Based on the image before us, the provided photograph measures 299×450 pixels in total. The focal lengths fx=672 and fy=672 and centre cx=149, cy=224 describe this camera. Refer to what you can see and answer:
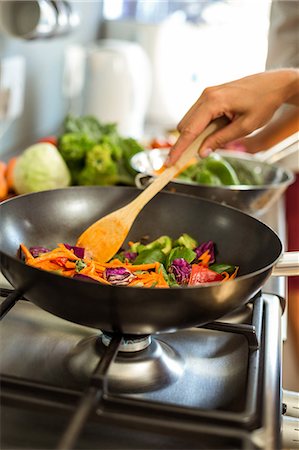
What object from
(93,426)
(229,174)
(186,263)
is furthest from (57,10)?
(93,426)

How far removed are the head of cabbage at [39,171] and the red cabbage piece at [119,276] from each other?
539mm

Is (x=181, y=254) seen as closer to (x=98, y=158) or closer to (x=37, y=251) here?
(x=37, y=251)

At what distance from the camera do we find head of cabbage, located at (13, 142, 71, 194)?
1327 mm

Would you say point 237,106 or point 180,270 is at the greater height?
point 237,106

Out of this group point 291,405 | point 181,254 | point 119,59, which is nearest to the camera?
point 291,405

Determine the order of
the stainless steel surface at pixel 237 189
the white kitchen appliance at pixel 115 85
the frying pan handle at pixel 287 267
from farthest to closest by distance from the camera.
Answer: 1. the white kitchen appliance at pixel 115 85
2. the stainless steel surface at pixel 237 189
3. the frying pan handle at pixel 287 267

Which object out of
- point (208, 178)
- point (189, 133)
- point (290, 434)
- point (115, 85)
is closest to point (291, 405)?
point (290, 434)

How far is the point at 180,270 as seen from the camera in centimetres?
89

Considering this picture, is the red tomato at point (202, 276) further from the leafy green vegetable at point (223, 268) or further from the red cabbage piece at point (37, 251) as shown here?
the red cabbage piece at point (37, 251)

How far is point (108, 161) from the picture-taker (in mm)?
1384

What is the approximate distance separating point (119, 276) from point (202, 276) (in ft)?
0.38

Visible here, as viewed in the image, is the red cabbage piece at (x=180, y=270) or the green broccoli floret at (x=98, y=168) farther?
the green broccoli floret at (x=98, y=168)

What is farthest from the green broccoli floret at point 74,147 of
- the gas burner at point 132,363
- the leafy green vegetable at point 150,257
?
the gas burner at point 132,363

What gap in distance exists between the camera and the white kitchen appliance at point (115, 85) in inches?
78.0
